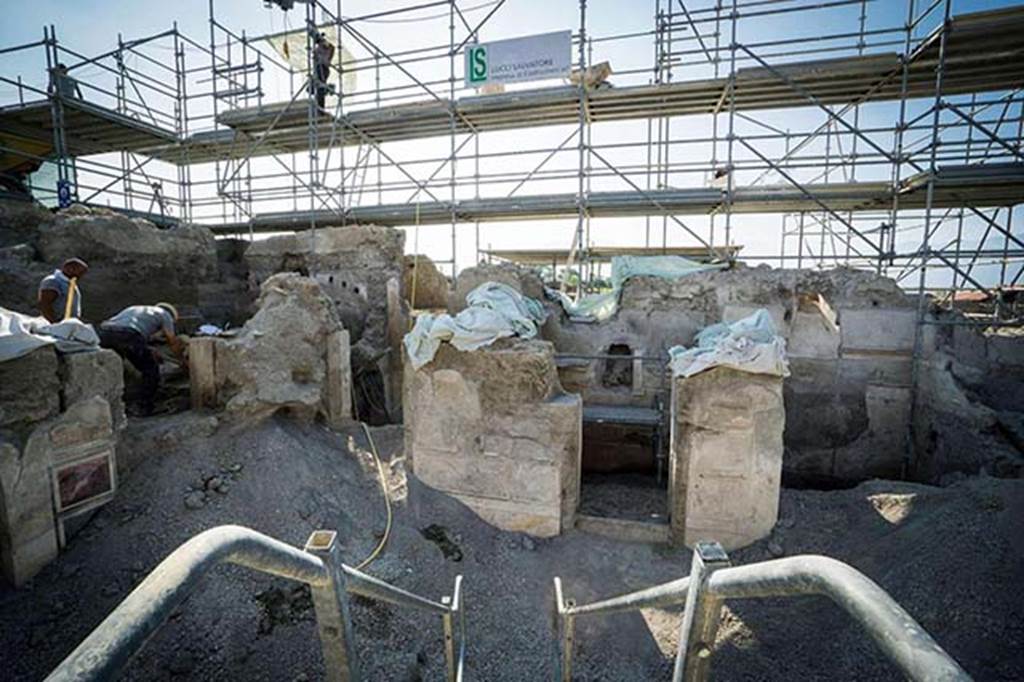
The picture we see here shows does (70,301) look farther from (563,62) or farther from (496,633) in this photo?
(563,62)

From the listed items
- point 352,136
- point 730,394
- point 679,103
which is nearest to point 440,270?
point 352,136

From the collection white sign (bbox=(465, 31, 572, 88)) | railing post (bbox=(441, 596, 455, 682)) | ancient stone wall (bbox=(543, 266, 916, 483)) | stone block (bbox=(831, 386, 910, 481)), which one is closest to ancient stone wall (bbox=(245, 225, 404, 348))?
ancient stone wall (bbox=(543, 266, 916, 483))

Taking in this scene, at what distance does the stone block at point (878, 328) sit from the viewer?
306 inches

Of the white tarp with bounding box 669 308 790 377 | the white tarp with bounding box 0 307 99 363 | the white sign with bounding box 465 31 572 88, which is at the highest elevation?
the white sign with bounding box 465 31 572 88

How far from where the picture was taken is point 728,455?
17.4 feet

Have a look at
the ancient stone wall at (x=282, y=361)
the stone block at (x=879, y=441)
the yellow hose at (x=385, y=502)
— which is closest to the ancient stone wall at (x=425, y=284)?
the ancient stone wall at (x=282, y=361)

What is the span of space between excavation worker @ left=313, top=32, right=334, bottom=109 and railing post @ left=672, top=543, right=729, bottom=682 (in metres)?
11.4

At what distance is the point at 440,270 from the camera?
12602mm

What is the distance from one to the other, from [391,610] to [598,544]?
2.47 meters

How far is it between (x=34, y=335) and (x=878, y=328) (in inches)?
428

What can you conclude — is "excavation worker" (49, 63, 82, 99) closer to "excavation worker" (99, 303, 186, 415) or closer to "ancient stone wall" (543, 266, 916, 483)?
"excavation worker" (99, 303, 186, 415)

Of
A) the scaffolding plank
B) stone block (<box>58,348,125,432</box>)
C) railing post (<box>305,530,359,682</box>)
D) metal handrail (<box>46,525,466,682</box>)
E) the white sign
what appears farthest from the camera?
the white sign

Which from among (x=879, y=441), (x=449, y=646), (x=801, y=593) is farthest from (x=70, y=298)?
(x=879, y=441)

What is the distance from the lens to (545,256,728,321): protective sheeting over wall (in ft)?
28.4
